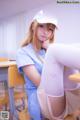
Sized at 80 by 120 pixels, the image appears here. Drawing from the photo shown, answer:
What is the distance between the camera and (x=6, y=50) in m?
1.82

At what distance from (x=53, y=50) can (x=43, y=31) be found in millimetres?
318

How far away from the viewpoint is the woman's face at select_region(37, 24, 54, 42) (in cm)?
111

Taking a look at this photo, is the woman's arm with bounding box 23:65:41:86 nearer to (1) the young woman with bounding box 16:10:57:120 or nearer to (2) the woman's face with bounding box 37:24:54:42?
(1) the young woman with bounding box 16:10:57:120

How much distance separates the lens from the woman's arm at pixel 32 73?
1020mm

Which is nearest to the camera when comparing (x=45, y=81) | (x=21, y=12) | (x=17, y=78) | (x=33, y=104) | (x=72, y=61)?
(x=72, y=61)

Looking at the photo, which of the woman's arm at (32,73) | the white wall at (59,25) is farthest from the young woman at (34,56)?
the white wall at (59,25)

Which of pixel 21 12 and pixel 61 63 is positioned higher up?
pixel 21 12

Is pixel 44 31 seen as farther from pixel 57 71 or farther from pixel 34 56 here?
pixel 57 71

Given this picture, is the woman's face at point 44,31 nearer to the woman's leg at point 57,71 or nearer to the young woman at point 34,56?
the young woman at point 34,56

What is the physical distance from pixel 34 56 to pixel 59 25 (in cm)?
73

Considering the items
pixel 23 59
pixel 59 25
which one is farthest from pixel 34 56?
pixel 59 25

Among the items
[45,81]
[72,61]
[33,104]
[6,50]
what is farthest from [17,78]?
[6,50]

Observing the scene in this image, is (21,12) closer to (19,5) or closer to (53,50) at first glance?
(19,5)

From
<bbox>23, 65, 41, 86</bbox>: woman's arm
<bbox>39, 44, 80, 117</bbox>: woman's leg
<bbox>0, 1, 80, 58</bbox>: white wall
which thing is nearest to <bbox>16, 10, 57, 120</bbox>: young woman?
<bbox>23, 65, 41, 86</bbox>: woman's arm
